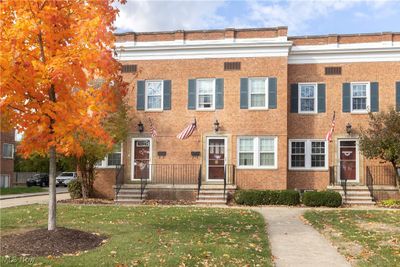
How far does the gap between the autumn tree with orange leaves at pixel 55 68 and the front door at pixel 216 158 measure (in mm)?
12963

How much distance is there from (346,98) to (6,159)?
1154 inches

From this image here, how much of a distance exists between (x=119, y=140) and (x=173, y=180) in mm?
3263

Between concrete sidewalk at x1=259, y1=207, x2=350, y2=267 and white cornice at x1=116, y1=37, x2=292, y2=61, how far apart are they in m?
9.89

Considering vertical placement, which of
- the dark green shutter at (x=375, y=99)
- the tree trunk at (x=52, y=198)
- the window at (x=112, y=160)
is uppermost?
the dark green shutter at (x=375, y=99)

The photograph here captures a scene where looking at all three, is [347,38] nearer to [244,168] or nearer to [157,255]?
[244,168]

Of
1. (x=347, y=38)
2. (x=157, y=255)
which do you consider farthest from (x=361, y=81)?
(x=157, y=255)

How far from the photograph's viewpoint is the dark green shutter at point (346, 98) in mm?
22770

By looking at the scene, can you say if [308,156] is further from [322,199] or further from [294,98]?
[322,199]

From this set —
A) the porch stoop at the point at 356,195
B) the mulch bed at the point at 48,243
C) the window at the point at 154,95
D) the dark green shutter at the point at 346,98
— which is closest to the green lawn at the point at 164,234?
the mulch bed at the point at 48,243

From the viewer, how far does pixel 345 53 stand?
22.9 meters

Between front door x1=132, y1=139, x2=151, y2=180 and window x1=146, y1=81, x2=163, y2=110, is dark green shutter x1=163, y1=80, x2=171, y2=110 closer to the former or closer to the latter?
window x1=146, y1=81, x2=163, y2=110

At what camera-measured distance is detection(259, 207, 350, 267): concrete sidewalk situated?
28.7 feet

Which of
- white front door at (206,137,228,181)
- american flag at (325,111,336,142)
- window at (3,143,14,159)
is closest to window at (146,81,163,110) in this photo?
white front door at (206,137,228,181)

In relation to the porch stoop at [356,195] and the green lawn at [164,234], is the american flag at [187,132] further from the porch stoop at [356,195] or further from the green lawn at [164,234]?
the porch stoop at [356,195]
